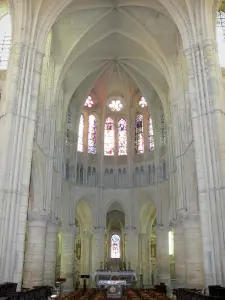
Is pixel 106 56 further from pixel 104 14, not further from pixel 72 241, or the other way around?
pixel 72 241

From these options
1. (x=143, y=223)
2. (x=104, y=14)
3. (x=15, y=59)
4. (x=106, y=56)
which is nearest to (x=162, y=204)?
(x=143, y=223)

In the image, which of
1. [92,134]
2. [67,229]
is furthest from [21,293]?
[92,134]

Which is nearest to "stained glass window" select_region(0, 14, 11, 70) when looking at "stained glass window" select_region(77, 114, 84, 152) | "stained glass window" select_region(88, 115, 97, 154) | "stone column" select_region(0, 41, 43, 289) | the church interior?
the church interior

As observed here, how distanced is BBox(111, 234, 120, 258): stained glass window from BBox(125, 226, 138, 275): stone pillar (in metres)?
10.3

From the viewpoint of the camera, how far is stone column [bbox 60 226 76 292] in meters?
28.0

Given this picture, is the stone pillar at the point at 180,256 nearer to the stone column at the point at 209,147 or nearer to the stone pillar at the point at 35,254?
the stone column at the point at 209,147

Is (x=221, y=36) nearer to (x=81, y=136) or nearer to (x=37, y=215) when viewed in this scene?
(x=37, y=215)

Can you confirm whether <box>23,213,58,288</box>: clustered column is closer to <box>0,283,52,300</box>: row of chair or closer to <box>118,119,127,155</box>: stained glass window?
<box>0,283,52,300</box>: row of chair

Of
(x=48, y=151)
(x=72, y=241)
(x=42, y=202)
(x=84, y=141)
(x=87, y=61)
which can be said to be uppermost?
(x=87, y=61)

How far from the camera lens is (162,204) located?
29.5 meters

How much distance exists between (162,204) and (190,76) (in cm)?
1493

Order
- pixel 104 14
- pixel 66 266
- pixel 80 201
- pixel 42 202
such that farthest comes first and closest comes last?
1. pixel 80 201
2. pixel 66 266
3. pixel 104 14
4. pixel 42 202

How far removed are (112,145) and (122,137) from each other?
130cm

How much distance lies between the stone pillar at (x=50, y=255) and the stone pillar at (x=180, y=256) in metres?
8.18
